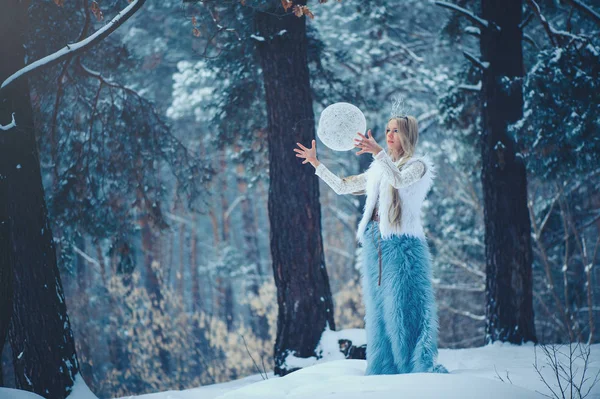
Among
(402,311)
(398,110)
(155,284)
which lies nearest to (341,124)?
(398,110)

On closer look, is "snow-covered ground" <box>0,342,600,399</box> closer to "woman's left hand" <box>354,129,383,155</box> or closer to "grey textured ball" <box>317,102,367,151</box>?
"woman's left hand" <box>354,129,383,155</box>

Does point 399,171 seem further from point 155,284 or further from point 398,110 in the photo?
point 155,284

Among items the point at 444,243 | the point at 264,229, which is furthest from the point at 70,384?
the point at 264,229

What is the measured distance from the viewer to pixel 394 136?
184 inches

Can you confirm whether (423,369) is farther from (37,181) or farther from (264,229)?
(264,229)

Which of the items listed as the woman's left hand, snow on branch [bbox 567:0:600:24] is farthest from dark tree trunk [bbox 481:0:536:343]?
the woman's left hand

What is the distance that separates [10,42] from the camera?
5262mm

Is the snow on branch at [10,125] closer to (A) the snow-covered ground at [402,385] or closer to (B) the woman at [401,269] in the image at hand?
(A) the snow-covered ground at [402,385]

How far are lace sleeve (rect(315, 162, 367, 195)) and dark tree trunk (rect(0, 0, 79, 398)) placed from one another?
8.92 ft

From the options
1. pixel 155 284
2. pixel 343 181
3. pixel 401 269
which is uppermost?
pixel 343 181

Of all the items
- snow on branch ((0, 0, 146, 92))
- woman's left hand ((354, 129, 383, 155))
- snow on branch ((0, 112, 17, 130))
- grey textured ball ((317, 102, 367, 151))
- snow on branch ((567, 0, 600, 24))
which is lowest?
woman's left hand ((354, 129, 383, 155))

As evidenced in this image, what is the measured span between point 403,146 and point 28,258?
360 cm

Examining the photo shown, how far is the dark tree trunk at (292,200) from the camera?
249 inches

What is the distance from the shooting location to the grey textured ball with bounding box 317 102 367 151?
4.65m
